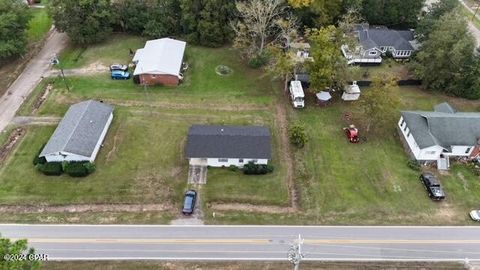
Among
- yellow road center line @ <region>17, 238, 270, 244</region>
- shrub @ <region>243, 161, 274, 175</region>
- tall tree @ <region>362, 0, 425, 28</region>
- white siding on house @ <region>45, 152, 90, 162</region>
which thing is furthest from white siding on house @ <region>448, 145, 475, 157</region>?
white siding on house @ <region>45, 152, 90, 162</region>

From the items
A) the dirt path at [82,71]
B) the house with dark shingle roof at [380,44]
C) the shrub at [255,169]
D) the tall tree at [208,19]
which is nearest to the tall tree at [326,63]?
the house with dark shingle roof at [380,44]

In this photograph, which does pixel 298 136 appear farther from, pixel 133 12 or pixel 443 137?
pixel 133 12

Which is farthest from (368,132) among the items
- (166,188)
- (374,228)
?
(166,188)

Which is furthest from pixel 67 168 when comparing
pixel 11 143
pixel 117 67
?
pixel 117 67

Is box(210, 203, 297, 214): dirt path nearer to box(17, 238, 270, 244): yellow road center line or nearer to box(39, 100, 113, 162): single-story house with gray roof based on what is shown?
box(17, 238, 270, 244): yellow road center line

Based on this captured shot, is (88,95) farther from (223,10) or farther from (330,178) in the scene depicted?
(330,178)

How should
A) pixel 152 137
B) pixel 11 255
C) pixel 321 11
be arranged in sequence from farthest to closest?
pixel 321 11
pixel 152 137
pixel 11 255
